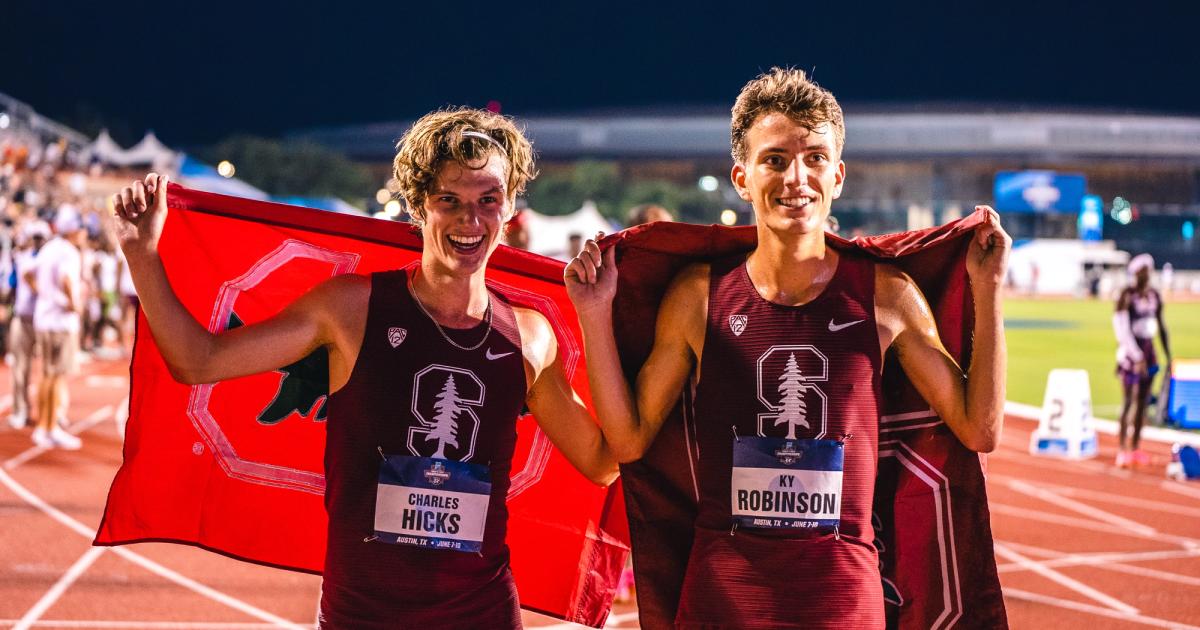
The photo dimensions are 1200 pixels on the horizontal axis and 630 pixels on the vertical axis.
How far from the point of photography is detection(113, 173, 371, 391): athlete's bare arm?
2.79m

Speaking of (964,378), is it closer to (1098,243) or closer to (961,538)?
(961,538)

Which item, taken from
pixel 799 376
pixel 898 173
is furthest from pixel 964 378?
pixel 898 173

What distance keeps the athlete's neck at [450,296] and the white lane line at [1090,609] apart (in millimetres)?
5348

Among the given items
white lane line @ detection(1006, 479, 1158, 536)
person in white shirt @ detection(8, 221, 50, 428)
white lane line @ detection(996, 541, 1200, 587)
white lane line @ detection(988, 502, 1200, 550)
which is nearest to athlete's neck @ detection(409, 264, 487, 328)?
white lane line @ detection(996, 541, 1200, 587)

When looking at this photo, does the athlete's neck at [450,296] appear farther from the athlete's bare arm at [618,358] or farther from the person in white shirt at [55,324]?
the person in white shirt at [55,324]

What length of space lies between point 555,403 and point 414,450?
460 mm

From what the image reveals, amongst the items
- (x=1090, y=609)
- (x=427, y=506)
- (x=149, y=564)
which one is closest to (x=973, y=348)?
(x=427, y=506)

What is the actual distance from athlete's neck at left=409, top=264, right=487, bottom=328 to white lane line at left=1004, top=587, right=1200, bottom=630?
17.5ft

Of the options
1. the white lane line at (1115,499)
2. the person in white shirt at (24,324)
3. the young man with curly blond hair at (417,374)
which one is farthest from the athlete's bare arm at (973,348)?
the person in white shirt at (24,324)

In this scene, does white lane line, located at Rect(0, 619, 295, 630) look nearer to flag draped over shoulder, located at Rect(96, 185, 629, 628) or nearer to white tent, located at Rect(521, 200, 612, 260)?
flag draped over shoulder, located at Rect(96, 185, 629, 628)

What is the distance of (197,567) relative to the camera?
24.6ft

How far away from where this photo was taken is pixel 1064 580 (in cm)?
765

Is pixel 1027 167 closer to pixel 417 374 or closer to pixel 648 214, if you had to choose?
pixel 648 214

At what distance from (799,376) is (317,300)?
1.22m
